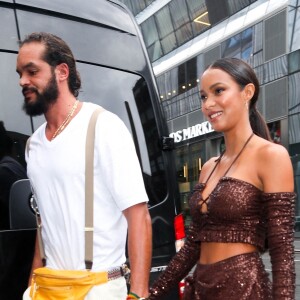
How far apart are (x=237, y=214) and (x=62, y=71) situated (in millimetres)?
848

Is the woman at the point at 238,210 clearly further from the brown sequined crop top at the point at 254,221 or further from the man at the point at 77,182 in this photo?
the man at the point at 77,182

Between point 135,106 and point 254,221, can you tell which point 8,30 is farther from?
point 254,221

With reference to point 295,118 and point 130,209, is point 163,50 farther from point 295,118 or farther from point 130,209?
point 130,209

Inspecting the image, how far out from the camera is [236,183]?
1917mm

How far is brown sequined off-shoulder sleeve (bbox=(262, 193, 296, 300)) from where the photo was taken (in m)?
1.75

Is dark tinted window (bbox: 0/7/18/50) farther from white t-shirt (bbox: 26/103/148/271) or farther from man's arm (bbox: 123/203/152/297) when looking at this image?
man's arm (bbox: 123/203/152/297)

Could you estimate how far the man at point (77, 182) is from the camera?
1.84 m

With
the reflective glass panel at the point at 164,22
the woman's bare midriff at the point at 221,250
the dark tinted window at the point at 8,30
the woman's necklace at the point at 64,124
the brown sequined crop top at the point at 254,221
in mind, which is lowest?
the woman's bare midriff at the point at 221,250

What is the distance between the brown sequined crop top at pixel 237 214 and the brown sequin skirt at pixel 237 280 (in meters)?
0.07

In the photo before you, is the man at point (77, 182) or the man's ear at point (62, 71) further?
the man's ear at point (62, 71)

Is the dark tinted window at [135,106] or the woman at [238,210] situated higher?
the dark tinted window at [135,106]

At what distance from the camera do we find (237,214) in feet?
6.16

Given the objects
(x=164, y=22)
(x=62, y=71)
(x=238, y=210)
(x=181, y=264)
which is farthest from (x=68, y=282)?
(x=164, y=22)

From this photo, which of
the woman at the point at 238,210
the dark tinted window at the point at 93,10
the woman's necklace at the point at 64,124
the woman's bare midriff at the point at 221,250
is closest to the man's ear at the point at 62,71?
the woman's necklace at the point at 64,124
